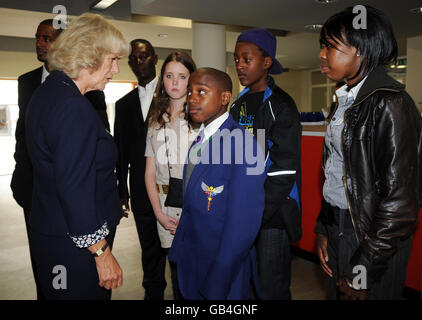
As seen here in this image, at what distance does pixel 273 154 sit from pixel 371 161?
57 cm

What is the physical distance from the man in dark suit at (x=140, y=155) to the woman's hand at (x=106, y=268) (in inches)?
37.1

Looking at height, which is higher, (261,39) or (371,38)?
(261,39)

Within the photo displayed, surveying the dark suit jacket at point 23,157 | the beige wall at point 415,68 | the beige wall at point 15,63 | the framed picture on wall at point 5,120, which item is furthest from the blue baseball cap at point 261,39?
the framed picture on wall at point 5,120

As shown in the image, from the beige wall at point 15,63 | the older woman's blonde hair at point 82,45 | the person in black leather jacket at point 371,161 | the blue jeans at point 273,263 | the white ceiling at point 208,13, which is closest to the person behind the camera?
the person in black leather jacket at point 371,161

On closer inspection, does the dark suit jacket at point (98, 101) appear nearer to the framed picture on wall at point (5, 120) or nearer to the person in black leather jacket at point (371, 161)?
the person in black leather jacket at point (371, 161)

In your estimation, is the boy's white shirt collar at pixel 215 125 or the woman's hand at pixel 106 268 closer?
the woman's hand at pixel 106 268

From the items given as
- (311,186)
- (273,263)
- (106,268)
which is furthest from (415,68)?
(106,268)

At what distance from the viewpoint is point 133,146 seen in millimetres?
2303

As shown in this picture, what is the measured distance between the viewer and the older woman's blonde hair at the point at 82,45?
4.24 ft

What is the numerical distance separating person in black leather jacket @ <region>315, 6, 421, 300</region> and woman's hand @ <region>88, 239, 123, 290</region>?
0.86 m

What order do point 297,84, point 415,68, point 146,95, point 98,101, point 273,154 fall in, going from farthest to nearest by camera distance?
point 297,84 → point 415,68 → point 146,95 → point 98,101 → point 273,154

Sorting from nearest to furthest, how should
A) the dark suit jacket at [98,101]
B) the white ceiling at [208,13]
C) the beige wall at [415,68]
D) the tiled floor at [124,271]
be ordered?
the dark suit jacket at [98,101] → the tiled floor at [124,271] → the white ceiling at [208,13] → the beige wall at [415,68]

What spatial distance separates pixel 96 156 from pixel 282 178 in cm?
86

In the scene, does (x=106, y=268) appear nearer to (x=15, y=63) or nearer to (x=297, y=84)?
(x=15, y=63)
